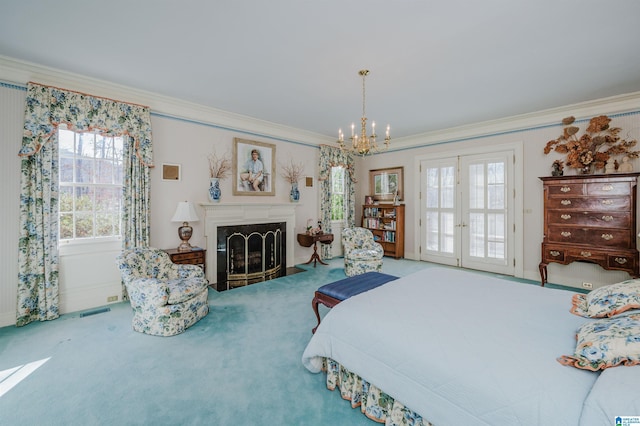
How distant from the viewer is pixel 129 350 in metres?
2.51

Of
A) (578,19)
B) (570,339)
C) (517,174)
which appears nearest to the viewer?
(570,339)

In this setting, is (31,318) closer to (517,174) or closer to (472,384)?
(472,384)

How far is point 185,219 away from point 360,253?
2814mm

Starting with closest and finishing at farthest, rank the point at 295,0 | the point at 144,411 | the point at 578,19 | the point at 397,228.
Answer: the point at 144,411 → the point at 295,0 → the point at 578,19 → the point at 397,228

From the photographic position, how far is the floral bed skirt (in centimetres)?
156

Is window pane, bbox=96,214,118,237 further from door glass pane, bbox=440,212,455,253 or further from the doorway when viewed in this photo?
door glass pane, bbox=440,212,455,253

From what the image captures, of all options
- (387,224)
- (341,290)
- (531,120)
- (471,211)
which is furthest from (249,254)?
(531,120)

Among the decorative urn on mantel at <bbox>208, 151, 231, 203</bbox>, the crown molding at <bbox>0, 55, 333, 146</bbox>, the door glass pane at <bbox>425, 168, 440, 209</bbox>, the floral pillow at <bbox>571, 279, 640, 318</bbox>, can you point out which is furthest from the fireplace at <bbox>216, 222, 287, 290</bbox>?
the floral pillow at <bbox>571, 279, 640, 318</bbox>

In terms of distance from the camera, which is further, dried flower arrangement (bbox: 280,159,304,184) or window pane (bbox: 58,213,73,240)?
dried flower arrangement (bbox: 280,159,304,184)

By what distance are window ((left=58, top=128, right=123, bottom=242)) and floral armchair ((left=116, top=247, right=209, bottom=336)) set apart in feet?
3.01

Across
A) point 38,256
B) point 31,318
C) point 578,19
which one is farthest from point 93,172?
point 578,19

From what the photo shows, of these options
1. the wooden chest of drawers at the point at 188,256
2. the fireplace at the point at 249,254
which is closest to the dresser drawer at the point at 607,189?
the fireplace at the point at 249,254

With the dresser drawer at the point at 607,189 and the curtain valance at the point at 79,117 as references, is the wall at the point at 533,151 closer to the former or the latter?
the dresser drawer at the point at 607,189

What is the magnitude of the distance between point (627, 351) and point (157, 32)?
3.75 meters
